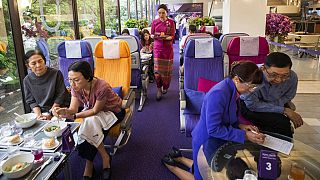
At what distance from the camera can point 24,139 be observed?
1526mm

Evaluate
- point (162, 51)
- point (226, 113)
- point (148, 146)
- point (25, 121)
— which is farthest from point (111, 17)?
point (226, 113)

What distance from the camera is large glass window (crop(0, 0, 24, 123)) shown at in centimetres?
225

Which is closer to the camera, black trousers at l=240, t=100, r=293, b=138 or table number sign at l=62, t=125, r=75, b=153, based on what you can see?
table number sign at l=62, t=125, r=75, b=153

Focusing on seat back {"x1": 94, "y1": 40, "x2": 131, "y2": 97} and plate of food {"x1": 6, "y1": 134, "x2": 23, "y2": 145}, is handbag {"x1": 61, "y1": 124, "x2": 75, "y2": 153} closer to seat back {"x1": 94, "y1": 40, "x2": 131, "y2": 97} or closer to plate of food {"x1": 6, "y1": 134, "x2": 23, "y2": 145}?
plate of food {"x1": 6, "y1": 134, "x2": 23, "y2": 145}

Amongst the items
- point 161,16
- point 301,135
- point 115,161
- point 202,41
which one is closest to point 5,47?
point 115,161

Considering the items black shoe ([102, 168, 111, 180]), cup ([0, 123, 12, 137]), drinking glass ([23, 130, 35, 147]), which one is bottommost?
black shoe ([102, 168, 111, 180])

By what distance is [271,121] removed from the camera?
195 centimetres

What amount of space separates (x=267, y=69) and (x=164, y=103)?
217 centimetres

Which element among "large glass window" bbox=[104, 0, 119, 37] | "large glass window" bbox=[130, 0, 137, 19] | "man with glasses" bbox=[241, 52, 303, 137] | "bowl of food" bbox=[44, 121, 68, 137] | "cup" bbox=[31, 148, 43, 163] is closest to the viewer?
"cup" bbox=[31, 148, 43, 163]

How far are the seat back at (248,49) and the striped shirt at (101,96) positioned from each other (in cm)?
131

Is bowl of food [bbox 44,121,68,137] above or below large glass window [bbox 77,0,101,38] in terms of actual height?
below

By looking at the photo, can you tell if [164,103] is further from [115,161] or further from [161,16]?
[115,161]

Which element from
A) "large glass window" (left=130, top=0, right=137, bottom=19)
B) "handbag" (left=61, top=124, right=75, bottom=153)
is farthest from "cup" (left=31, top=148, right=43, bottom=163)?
"large glass window" (left=130, top=0, right=137, bottom=19)

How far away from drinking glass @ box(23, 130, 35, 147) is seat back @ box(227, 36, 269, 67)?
1.97 meters
